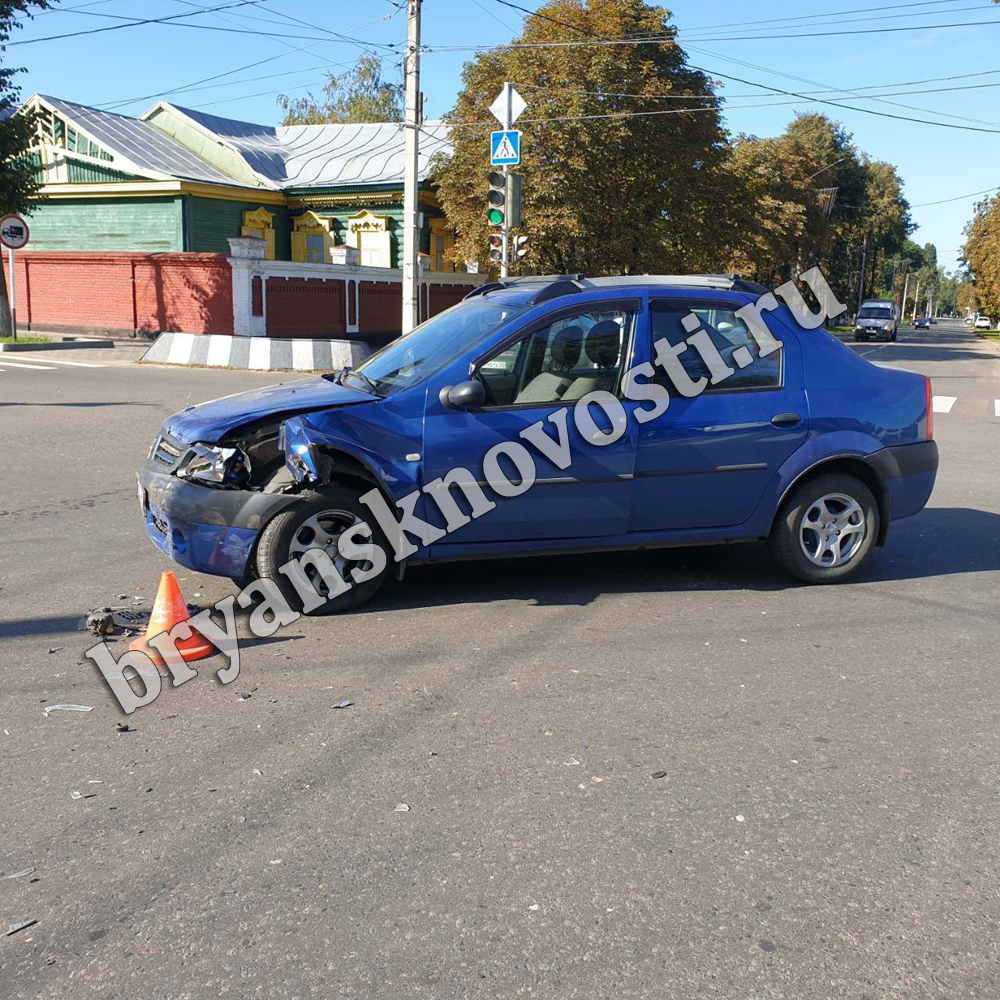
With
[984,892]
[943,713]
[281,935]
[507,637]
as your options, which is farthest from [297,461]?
[984,892]

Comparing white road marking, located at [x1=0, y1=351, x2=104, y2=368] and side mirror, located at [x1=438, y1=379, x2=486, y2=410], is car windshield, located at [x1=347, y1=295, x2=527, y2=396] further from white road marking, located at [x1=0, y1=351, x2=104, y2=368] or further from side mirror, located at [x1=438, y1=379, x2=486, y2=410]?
white road marking, located at [x1=0, y1=351, x2=104, y2=368]

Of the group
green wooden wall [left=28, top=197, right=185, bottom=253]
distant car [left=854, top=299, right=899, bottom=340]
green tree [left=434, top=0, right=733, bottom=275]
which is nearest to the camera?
green tree [left=434, top=0, right=733, bottom=275]

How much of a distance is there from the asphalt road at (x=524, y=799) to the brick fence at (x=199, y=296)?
21.8 meters

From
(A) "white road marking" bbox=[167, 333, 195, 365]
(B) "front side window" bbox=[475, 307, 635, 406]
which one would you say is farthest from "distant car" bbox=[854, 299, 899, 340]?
(B) "front side window" bbox=[475, 307, 635, 406]

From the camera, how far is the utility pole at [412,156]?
2139cm

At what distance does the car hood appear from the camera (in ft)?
18.5

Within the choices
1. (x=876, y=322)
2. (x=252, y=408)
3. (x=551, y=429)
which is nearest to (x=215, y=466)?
(x=252, y=408)

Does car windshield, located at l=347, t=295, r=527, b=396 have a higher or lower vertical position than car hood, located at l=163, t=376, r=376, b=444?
higher

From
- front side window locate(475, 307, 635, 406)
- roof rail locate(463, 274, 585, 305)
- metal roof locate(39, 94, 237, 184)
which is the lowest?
front side window locate(475, 307, 635, 406)

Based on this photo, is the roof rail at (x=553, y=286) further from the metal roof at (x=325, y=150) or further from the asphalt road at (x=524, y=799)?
the metal roof at (x=325, y=150)

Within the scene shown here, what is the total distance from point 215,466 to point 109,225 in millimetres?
33667

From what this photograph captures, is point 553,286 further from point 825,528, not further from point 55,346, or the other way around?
point 55,346

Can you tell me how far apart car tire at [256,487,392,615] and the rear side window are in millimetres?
1870

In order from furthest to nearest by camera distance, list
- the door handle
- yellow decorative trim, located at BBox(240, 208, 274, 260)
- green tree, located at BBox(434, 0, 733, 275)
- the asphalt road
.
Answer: yellow decorative trim, located at BBox(240, 208, 274, 260), green tree, located at BBox(434, 0, 733, 275), the door handle, the asphalt road
